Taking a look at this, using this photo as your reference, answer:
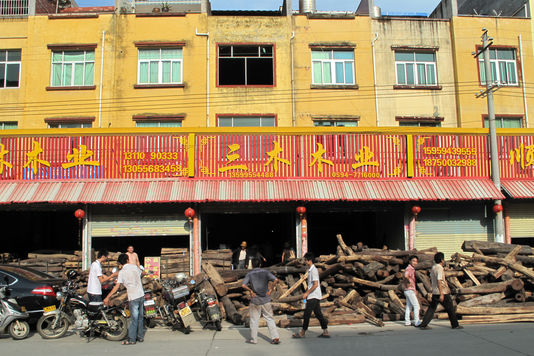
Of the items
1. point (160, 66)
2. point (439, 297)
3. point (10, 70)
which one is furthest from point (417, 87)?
point (10, 70)

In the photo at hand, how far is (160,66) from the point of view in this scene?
20.2 meters

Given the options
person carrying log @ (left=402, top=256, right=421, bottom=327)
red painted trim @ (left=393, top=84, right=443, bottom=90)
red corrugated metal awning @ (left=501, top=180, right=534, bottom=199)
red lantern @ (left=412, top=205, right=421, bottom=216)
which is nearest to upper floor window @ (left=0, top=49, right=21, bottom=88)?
red painted trim @ (left=393, top=84, right=443, bottom=90)

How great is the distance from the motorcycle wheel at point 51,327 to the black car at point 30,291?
51 cm

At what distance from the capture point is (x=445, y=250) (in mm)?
15164

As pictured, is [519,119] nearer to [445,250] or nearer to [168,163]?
[445,250]

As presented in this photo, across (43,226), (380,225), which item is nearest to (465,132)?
(380,225)

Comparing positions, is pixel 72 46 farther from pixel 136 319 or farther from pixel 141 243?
pixel 136 319

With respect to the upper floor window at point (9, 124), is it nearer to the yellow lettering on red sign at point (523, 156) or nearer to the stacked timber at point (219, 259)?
the stacked timber at point (219, 259)

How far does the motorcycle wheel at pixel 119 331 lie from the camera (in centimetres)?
923

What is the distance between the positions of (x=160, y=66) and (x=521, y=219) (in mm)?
15555

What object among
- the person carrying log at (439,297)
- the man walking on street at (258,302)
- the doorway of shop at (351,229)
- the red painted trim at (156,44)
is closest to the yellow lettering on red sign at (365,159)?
the doorway of shop at (351,229)

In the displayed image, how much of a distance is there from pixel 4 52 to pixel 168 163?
11.4 metres

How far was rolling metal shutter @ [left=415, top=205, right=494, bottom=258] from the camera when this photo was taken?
15195 mm

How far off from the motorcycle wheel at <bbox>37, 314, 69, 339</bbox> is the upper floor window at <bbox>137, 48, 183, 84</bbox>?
12819mm
